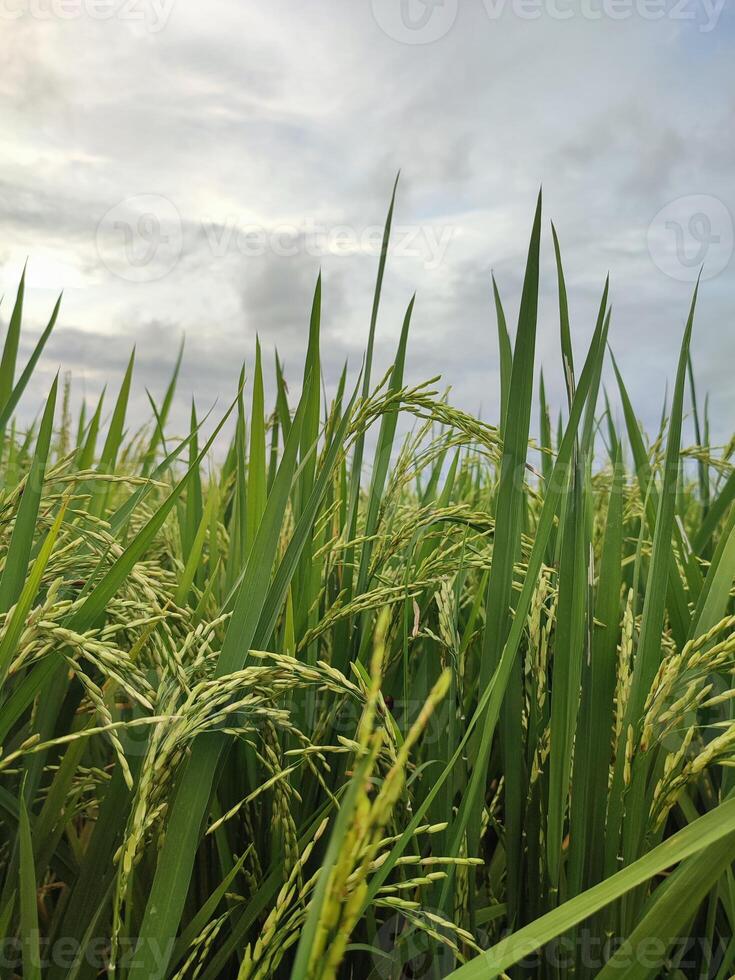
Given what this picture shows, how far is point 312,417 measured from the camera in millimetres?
1075

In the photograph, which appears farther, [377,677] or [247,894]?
[247,894]

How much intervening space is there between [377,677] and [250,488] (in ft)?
2.62

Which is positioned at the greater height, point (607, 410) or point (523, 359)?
point (607, 410)

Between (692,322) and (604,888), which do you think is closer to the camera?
(604,888)

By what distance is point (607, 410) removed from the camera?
2.20 meters

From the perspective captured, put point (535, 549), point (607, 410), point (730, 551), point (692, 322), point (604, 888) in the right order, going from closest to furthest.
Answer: point (604, 888) < point (535, 549) < point (730, 551) < point (692, 322) < point (607, 410)

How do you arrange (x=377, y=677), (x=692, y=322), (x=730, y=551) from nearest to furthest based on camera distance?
(x=377, y=677) < (x=730, y=551) < (x=692, y=322)

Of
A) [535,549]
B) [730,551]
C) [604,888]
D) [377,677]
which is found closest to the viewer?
[377,677]

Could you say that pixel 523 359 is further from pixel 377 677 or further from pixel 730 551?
pixel 377 677

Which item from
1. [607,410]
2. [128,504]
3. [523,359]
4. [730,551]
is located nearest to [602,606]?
[730,551]

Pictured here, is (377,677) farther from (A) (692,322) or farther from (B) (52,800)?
(A) (692,322)

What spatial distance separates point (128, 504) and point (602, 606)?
69cm

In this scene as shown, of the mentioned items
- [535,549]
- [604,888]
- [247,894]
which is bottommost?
[247,894]

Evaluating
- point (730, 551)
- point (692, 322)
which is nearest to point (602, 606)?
point (730, 551)
